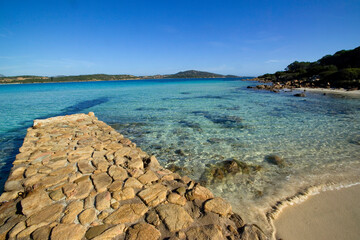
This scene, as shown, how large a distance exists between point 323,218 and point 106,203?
4.74 metres

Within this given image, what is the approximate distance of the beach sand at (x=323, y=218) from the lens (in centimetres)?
334

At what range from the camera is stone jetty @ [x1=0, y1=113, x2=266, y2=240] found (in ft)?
9.36

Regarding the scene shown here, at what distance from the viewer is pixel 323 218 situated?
12.2 feet

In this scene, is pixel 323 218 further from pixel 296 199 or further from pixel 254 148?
pixel 254 148

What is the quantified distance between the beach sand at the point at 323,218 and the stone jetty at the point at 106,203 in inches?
35.6

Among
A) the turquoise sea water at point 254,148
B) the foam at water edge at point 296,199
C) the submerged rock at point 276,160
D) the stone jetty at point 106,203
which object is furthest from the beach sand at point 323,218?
the submerged rock at point 276,160

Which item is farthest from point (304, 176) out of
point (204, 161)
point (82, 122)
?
point (82, 122)

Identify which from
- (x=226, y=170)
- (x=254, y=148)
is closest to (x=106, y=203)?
(x=226, y=170)

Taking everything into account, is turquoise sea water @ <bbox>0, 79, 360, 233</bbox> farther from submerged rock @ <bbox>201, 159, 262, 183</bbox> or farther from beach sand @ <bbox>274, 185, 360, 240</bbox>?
beach sand @ <bbox>274, 185, 360, 240</bbox>

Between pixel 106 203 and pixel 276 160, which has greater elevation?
pixel 106 203

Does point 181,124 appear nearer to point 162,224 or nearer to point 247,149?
point 247,149

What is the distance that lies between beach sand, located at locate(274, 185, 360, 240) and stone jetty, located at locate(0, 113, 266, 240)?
2.97ft

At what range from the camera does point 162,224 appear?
303 centimetres

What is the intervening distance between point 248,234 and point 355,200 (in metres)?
3.41
